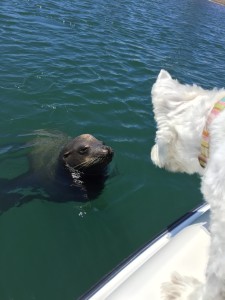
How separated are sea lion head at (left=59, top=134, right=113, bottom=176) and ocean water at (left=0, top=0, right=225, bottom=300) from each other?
17.5 inches

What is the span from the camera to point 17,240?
16.9ft

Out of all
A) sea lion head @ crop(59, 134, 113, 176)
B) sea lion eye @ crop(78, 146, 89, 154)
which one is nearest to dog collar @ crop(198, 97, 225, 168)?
sea lion head @ crop(59, 134, 113, 176)

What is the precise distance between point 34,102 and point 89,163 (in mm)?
2868

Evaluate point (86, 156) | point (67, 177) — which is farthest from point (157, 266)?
point (67, 177)

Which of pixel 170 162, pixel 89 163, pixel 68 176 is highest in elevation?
pixel 170 162

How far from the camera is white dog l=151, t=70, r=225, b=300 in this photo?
2148mm

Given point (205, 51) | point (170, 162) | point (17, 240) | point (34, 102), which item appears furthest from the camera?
point (205, 51)

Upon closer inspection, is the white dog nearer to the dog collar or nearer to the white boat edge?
the dog collar

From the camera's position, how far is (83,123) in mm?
7727

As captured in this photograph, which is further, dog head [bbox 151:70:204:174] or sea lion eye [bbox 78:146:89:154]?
sea lion eye [bbox 78:146:89:154]

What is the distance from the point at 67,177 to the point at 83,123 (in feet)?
6.03

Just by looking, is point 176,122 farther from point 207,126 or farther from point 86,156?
point 86,156

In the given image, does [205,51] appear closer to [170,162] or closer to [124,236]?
[124,236]

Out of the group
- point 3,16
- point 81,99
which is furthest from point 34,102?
point 3,16
